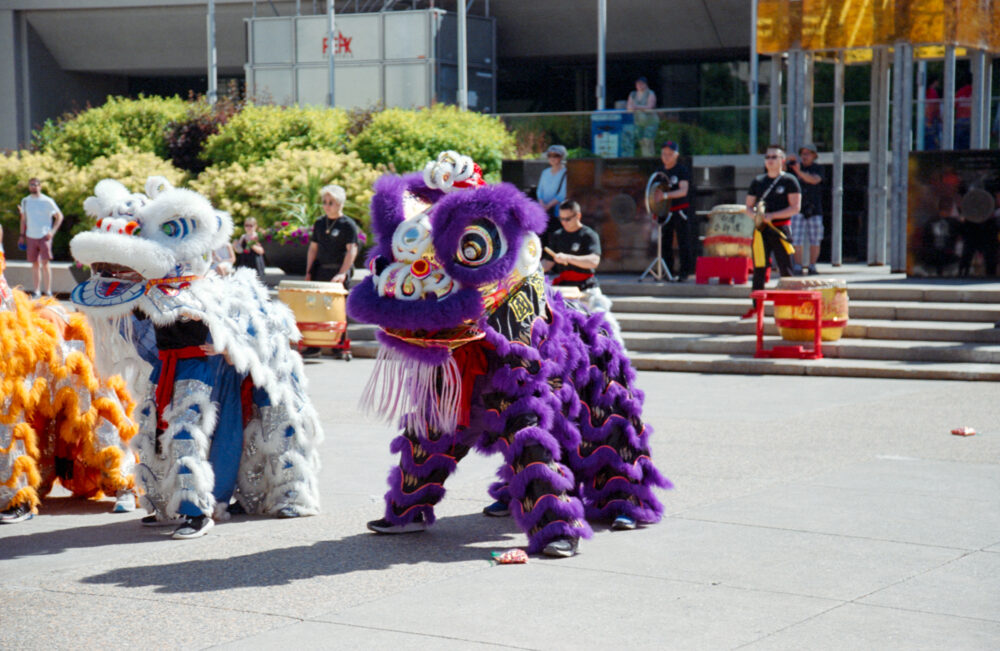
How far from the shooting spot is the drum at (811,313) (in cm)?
1291

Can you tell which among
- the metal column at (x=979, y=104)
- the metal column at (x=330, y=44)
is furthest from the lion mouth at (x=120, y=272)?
the metal column at (x=330, y=44)

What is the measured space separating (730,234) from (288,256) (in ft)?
19.9

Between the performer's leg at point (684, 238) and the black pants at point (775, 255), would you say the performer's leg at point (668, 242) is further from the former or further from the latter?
the black pants at point (775, 255)

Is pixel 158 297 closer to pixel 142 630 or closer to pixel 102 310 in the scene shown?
pixel 102 310

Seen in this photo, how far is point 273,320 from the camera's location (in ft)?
22.6

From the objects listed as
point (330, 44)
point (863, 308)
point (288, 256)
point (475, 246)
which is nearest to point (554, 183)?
point (863, 308)

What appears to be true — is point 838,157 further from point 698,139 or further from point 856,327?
point 856,327

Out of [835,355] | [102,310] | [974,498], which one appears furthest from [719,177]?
[102,310]

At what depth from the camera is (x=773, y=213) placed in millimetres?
13820

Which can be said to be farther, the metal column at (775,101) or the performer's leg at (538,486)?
the metal column at (775,101)

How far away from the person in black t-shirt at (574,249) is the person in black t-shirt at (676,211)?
4.12 metres

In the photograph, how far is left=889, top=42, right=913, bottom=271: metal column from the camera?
16.8 metres

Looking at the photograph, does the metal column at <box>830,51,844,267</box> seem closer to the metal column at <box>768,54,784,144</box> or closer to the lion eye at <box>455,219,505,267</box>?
the metal column at <box>768,54,784,144</box>

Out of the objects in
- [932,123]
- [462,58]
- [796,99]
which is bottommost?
[932,123]
